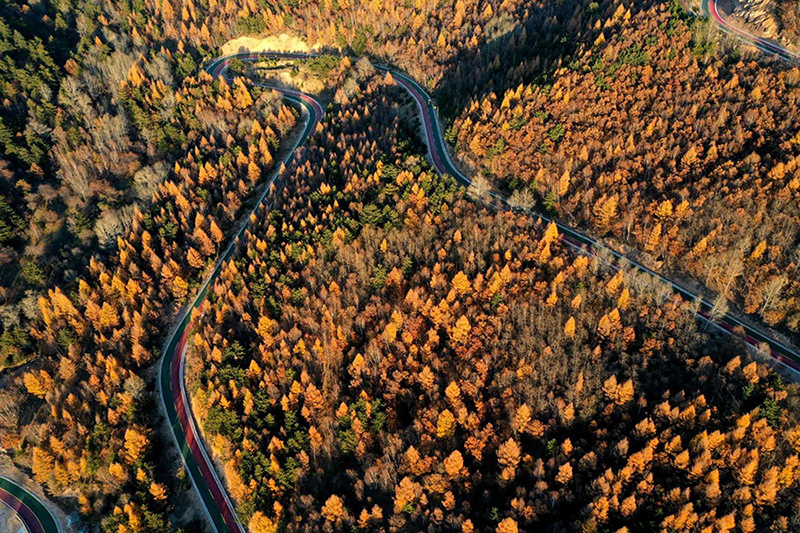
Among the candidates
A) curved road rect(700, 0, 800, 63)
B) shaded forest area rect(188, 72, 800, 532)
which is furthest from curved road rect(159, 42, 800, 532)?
shaded forest area rect(188, 72, 800, 532)

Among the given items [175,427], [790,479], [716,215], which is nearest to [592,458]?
[790,479]

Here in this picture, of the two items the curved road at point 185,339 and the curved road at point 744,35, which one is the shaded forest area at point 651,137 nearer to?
the curved road at point 185,339

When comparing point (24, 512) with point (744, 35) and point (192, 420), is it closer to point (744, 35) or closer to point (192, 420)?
point (192, 420)

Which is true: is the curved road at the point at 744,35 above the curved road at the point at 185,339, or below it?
above

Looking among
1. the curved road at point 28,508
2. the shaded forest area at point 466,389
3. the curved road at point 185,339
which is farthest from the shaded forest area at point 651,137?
the curved road at point 28,508

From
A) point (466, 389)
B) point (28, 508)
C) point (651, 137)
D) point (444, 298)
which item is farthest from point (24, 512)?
point (651, 137)
